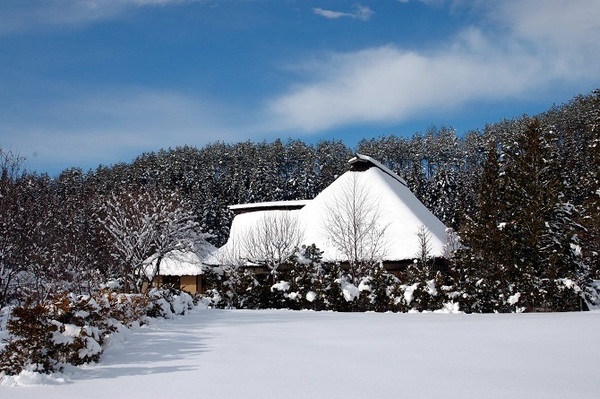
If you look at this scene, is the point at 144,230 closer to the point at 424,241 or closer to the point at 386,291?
the point at 386,291

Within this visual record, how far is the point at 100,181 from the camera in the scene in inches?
2687

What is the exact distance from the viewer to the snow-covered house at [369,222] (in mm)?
25719

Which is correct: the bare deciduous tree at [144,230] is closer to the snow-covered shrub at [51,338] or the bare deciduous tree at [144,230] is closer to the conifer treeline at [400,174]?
the conifer treeline at [400,174]

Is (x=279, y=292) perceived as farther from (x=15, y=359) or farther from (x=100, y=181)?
(x=100, y=181)

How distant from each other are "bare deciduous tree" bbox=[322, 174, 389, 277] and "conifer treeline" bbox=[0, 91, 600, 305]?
4.50 metres

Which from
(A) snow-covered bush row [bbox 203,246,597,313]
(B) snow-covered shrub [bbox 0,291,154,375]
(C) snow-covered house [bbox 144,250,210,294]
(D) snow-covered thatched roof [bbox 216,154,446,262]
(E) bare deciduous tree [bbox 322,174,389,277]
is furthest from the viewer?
(C) snow-covered house [bbox 144,250,210,294]

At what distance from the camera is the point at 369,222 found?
1094 inches

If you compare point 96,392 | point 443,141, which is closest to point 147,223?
point 96,392

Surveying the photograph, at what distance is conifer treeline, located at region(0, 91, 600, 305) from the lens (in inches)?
667

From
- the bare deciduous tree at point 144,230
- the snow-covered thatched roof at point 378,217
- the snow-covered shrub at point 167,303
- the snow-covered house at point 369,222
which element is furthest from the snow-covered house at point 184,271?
the snow-covered shrub at point 167,303

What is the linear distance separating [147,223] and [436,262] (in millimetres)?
15321

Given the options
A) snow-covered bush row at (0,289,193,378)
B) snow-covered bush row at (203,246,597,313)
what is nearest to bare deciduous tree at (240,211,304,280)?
snow-covered bush row at (203,246,597,313)

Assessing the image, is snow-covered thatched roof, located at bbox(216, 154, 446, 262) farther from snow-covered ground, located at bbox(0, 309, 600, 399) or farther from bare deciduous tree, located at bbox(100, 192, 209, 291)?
snow-covered ground, located at bbox(0, 309, 600, 399)

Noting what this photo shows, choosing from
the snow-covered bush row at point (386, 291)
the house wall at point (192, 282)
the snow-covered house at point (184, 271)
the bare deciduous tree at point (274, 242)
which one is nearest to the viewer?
the snow-covered bush row at point (386, 291)
